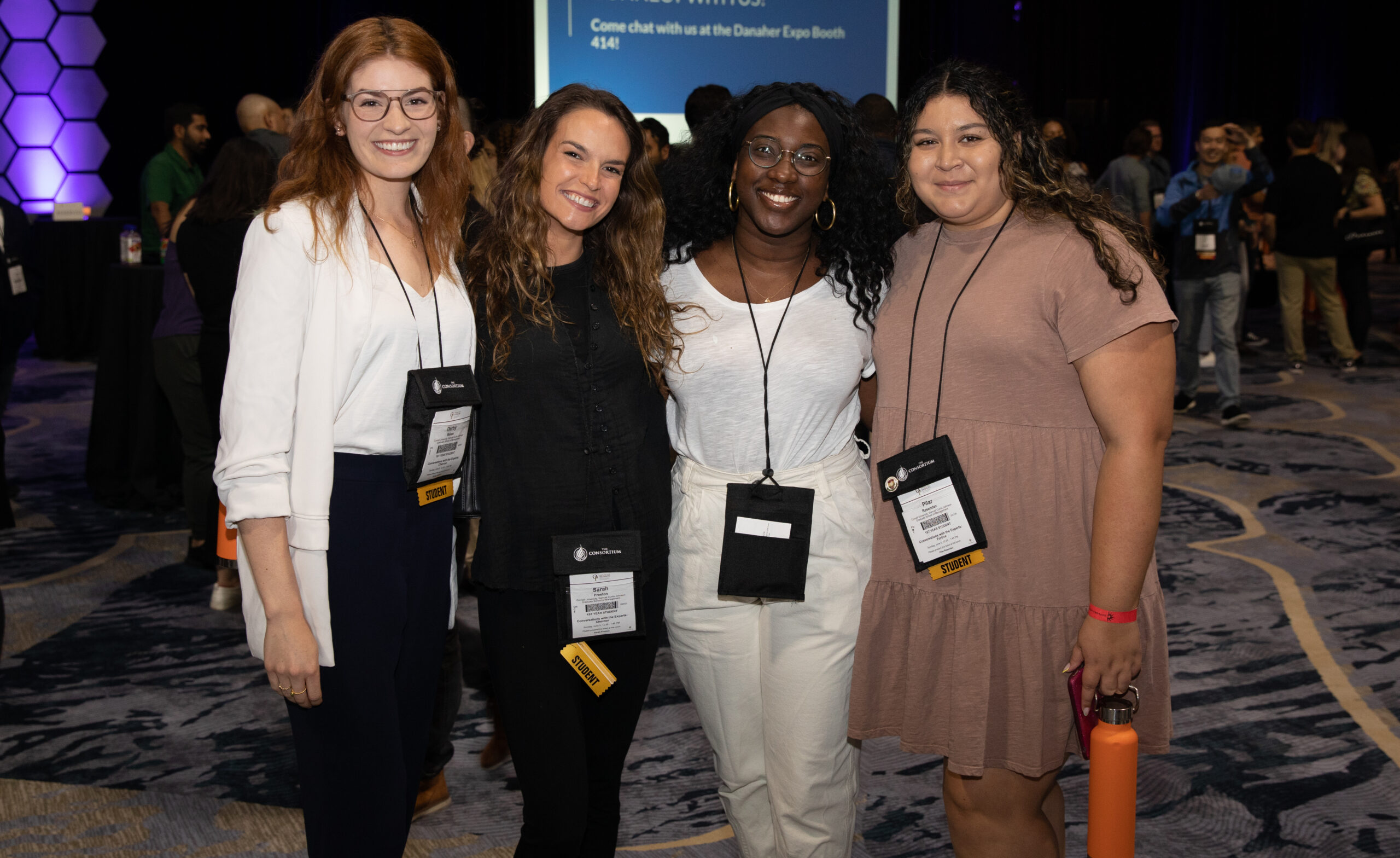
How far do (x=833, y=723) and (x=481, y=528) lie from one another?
27.1 inches

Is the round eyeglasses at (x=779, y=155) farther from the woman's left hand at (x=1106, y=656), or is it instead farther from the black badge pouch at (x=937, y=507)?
the woman's left hand at (x=1106, y=656)

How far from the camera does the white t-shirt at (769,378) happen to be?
6.15 feet

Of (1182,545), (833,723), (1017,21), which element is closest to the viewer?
(833,723)

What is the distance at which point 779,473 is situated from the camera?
6.20ft

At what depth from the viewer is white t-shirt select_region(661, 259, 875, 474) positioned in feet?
6.15

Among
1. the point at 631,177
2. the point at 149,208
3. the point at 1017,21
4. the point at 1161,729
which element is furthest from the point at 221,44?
the point at 1161,729

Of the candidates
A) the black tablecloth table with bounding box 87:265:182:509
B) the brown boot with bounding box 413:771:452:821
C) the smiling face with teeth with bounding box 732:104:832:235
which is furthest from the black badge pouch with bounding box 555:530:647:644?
the black tablecloth table with bounding box 87:265:182:509

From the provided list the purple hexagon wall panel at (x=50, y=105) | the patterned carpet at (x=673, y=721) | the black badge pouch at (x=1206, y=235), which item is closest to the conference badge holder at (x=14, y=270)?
the patterned carpet at (x=673, y=721)

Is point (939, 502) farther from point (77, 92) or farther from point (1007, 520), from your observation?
point (77, 92)

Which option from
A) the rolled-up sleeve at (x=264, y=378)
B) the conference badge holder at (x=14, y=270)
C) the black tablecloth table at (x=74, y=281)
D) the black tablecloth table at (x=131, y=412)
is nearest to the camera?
the rolled-up sleeve at (x=264, y=378)

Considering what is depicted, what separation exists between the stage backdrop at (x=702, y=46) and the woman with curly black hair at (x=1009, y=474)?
5.46 metres

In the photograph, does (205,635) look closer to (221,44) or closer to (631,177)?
(631,177)

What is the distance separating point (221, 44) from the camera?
10.7m

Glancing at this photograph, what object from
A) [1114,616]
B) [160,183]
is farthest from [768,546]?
[160,183]
